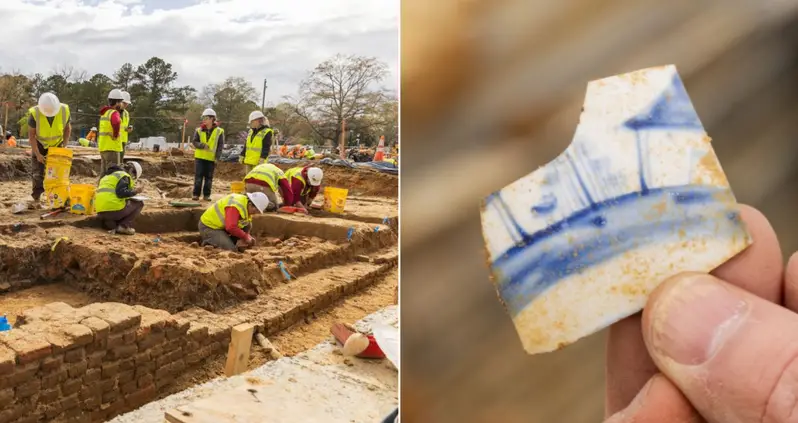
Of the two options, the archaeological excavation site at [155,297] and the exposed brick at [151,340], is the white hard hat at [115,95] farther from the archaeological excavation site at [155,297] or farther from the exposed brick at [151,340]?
the exposed brick at [151,340]

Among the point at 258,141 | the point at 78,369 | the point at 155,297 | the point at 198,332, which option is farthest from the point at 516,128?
the point at 258,141

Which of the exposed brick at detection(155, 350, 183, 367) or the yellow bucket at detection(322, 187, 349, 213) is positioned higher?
the yellow bucket at detection(322, 187, 349, 213)

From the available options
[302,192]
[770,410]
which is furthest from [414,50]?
[302,192]

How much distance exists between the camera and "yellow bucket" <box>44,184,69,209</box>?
3.79 meters

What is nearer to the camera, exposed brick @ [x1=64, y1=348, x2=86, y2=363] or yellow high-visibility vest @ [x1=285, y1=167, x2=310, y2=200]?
exposed brick @ [x1=64, y1=348, x2=86, y2=363]

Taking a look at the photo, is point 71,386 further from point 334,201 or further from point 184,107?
point 184,107

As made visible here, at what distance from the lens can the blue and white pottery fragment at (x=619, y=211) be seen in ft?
0.85

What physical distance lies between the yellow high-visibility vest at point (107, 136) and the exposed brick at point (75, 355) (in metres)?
3.08

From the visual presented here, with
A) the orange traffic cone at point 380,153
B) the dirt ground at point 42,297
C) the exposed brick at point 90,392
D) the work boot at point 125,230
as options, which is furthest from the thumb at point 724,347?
the orange traffic cone at point 380,153

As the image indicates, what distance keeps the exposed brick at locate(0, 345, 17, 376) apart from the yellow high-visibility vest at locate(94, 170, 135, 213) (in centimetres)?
217

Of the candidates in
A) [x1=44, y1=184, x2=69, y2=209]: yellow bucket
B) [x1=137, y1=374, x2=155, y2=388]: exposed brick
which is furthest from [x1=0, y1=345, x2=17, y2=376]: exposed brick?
[x1=44, y1=184, x2=69, y2=209]: yellow bucket

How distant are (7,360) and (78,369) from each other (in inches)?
8.1

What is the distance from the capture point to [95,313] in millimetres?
1704

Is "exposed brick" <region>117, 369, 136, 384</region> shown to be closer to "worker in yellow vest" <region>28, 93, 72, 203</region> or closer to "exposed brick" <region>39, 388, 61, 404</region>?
"exposed brick" <region>39, 388, 61, 404</region>
